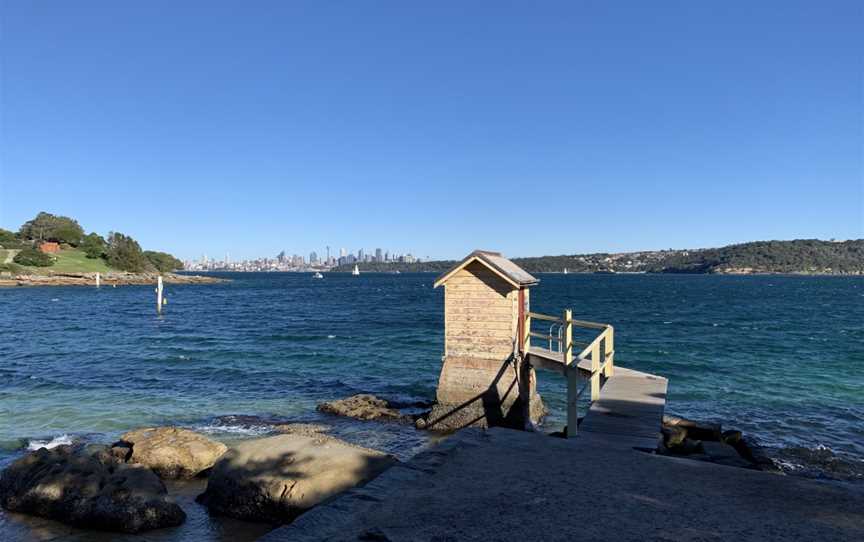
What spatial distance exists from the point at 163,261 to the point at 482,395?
17399 cm

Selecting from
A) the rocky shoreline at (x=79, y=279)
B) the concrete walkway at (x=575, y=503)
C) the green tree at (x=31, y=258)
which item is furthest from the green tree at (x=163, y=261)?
the concrete walkway at (x=575, y=503)

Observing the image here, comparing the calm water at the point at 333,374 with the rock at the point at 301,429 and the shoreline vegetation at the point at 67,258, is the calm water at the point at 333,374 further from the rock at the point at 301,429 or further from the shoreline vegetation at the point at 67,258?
the shoreline vegetation at the point at 67,258

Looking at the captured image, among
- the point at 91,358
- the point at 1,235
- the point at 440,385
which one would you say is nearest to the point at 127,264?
the point at 1,235

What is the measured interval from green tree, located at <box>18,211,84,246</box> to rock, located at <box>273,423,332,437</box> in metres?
153

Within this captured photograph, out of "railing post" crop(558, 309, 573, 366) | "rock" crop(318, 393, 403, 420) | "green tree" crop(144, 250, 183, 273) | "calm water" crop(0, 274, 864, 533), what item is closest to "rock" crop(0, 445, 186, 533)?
"calm water" crop(0, 274, 864, 533)

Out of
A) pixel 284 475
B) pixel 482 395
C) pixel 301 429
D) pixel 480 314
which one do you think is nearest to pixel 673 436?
pixel 482 395

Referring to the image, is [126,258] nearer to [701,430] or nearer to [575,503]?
[701,430]

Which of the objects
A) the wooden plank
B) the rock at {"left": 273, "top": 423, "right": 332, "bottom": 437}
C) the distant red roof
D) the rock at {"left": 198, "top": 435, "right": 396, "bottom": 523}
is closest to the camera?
the rock at {"left": 198, "top": 435, "right": 396, "bottom": 523}

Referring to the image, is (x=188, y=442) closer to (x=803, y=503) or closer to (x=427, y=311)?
(x=803, y=503)

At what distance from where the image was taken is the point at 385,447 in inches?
558

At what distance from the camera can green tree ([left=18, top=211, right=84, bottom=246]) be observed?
461 ft

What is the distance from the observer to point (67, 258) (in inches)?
5197

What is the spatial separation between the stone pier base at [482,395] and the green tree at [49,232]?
510ft

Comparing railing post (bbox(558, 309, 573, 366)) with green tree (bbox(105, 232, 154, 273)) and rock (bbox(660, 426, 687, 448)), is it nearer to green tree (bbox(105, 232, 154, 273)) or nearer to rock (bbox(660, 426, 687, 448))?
rock (bbox(660, 426, 687, 448))
